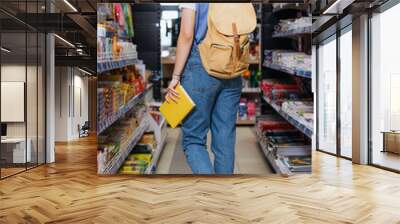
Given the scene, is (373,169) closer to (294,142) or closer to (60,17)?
(294,142)

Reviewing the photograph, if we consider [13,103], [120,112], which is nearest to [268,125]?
[120,112]

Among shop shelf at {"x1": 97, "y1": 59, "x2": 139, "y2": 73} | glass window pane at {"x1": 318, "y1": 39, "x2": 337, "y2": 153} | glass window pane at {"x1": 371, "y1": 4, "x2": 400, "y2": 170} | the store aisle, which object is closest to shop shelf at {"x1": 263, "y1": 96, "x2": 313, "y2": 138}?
the store aisle

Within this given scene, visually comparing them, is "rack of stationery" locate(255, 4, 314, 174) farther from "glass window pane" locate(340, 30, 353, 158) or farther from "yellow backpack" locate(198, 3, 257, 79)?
"glass window pane" locate(340, 30, 353, 158)

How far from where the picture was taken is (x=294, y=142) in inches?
198

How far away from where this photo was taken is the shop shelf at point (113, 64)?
181 inches

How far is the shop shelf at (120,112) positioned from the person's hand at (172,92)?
22 cm

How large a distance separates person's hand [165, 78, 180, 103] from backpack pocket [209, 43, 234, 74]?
0.42m

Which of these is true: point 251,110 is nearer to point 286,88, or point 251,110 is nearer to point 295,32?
point 286,88

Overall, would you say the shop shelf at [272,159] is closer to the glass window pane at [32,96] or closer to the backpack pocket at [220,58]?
the backpack pocket at [220,58]

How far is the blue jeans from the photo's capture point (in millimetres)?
4645

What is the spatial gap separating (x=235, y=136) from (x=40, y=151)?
3075mm

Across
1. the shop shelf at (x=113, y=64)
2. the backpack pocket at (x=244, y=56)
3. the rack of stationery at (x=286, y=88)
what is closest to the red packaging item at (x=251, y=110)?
the rack of stationery at (x=286, y=88)

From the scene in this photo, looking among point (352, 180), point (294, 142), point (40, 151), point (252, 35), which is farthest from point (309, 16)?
point (40, 151)

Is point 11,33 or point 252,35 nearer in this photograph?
point 252,35
